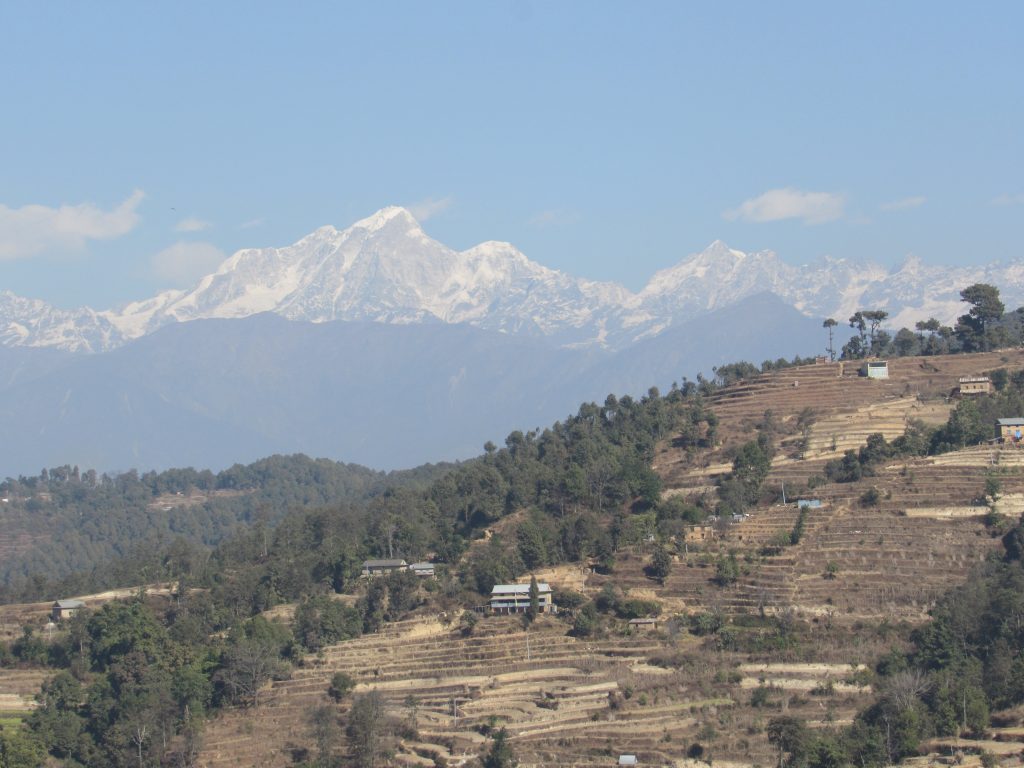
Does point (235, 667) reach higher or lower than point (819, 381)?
lower

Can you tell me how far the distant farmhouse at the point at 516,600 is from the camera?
6150cm

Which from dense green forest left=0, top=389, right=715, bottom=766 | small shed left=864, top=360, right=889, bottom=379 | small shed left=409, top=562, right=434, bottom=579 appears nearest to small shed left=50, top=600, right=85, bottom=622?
dense green forest left=0, top=389, right=715, bottom=766

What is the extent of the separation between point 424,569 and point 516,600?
7820 millimetres

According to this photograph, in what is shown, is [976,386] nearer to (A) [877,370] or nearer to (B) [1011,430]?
(A) [877,370]

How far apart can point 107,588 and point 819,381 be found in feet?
132

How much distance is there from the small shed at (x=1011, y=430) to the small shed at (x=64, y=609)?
42.8 m

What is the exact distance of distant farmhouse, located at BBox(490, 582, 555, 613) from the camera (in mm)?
61500

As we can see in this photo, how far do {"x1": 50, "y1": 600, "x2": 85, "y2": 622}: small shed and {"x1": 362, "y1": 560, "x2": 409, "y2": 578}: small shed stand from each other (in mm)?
14085

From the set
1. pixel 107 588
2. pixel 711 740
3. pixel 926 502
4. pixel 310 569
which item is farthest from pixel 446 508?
pixel 711 740

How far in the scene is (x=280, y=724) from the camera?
184 ft

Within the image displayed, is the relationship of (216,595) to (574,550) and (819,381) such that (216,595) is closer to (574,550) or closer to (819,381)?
Result: (574,550)

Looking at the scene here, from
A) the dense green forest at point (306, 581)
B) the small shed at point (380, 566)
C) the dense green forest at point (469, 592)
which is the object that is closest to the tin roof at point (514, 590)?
the dense green forest at point (469, 592)

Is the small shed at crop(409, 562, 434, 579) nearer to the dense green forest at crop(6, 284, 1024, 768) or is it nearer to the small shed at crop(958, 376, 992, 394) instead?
the dense green forest at crop(6, 284, 1024, 768)

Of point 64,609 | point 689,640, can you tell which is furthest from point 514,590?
point 64,609
